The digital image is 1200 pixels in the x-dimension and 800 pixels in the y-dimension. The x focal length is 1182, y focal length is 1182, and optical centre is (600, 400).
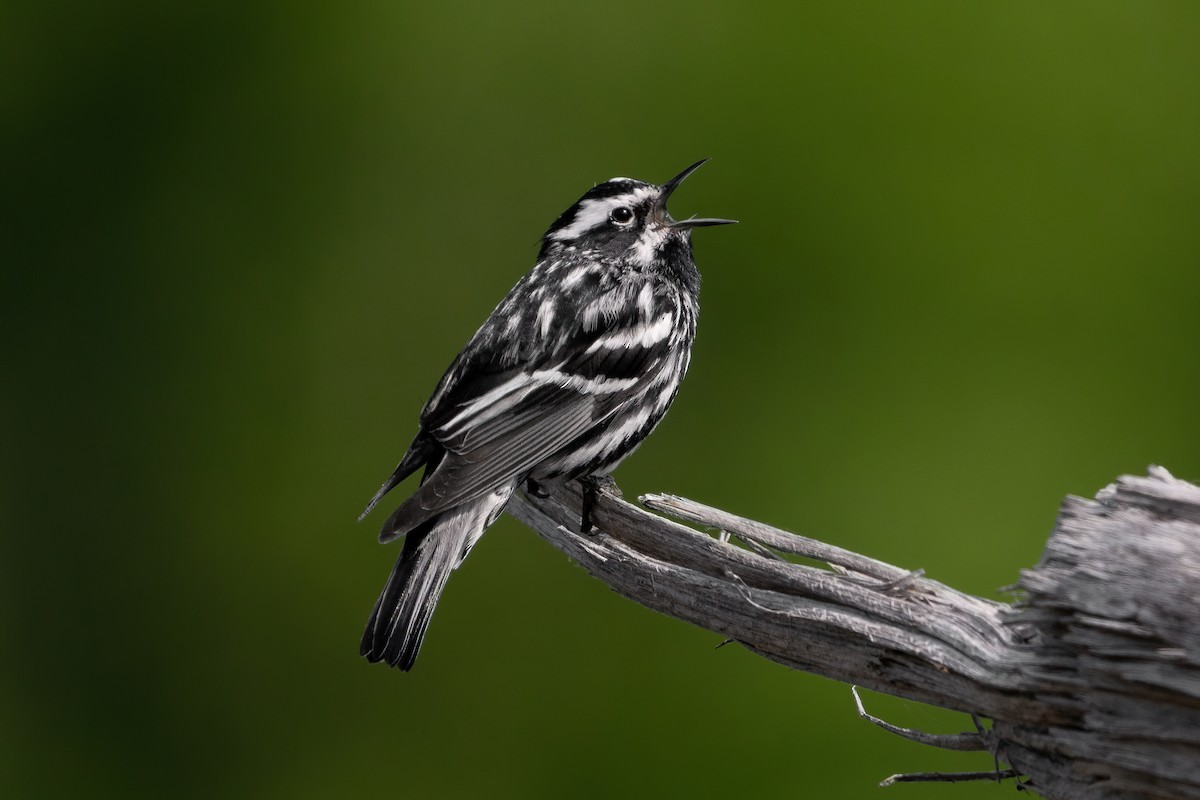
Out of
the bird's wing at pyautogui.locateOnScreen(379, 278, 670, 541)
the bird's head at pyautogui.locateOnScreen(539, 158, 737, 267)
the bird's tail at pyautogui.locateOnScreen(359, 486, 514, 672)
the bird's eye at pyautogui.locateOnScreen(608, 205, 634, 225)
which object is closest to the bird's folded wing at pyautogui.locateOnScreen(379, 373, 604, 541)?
the bird's wing at pyautogui.locateOnScreen(379, 278, 670, 541)

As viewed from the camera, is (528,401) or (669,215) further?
(669,215)

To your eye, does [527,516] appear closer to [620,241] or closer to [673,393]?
[673,393]

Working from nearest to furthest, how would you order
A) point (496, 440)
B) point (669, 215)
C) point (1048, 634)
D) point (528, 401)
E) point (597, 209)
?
point (1048, 634) < point (496, 440) < point (528, 401) < point (597, 209) < point (669, 215)

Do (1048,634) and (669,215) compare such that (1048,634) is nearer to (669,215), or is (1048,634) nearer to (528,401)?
(528,401)

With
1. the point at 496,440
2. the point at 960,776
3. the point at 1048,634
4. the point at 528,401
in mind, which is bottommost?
the point at 960,776

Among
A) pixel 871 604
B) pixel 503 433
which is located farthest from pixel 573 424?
pixel 871 604

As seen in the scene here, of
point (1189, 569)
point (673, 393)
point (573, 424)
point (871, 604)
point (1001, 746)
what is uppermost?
point (673, 393)

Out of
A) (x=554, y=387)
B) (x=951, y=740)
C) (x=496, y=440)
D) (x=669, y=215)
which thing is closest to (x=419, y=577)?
(x=496, y=440)

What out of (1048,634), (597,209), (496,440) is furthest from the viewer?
(597,209)
